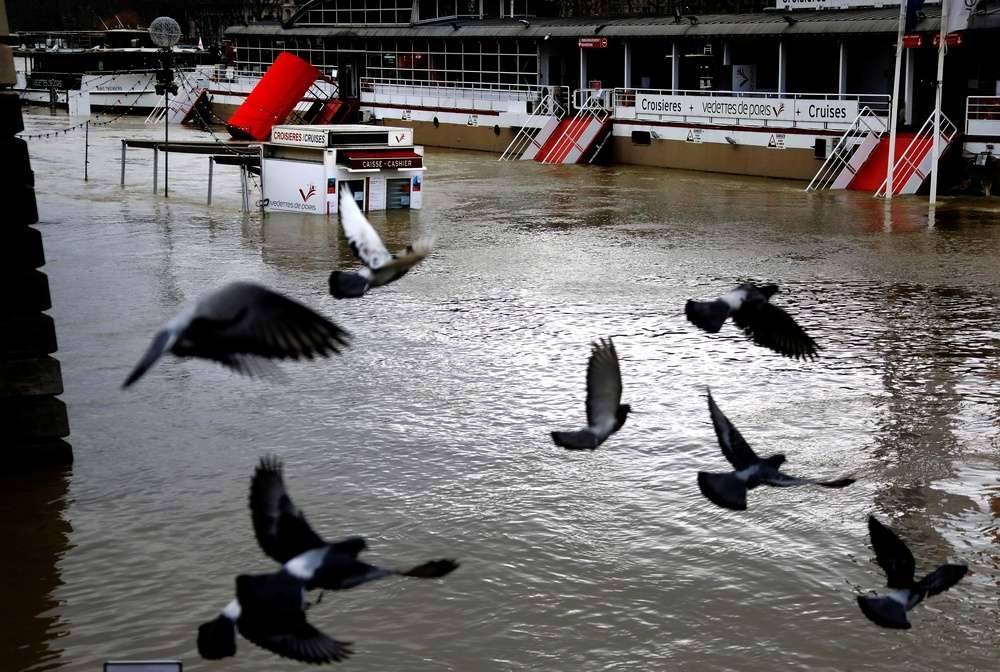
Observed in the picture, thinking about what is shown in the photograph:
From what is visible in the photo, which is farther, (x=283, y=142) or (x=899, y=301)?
(x=283, y=142)

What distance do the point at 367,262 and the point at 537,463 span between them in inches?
286

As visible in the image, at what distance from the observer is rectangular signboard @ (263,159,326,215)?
28812 millimetres

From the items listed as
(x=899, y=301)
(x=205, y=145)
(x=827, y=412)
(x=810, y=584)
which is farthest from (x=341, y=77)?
(x=810, y=584)

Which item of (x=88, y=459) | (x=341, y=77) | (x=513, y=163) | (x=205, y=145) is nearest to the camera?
(x=88, y=459)

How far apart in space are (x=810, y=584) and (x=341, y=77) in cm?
5199

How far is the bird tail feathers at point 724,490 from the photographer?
5.67 metres

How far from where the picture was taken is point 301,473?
12.0 meters

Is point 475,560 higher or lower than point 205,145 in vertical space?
lower

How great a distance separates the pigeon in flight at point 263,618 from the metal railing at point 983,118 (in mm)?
31714

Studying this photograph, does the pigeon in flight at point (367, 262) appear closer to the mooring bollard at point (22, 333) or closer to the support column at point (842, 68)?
the mooring bollard at point (22, 333)

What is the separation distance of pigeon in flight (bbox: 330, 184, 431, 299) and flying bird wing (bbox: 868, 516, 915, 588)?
2.37 metres

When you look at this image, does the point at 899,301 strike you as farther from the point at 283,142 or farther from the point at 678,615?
the point at 283,142

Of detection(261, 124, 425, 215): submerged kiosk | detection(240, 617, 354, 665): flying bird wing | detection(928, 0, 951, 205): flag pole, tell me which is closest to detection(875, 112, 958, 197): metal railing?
detection(928, 0, 951, 205): flag pole

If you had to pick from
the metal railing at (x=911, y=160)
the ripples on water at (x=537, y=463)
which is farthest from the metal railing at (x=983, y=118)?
the ripples on water at (x=537, y=463)
